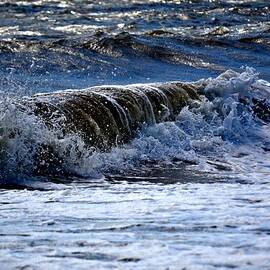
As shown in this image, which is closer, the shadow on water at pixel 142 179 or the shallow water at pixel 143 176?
the shallow water at pixel 143 176

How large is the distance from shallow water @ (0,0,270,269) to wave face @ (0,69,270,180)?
0.07 ft

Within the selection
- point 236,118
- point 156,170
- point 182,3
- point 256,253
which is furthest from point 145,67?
point 182,3

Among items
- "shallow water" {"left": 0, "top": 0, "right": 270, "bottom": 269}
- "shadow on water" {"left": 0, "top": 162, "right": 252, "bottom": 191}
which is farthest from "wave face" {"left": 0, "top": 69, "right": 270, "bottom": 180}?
"shadow on water" {"left": 0, "top": 162, "right": 252, "bottom": 191}

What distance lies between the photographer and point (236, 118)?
10.1 m

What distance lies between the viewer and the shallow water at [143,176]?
367 cm

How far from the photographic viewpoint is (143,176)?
6.96 meters

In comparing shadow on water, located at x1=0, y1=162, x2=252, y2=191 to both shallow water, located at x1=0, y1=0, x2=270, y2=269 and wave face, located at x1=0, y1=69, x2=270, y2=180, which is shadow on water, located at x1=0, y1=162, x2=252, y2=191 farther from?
wave face, located at x1=0, y1=69, x2=270, y2=180

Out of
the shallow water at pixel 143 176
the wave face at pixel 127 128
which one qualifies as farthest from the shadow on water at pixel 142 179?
the wave face at pixel 127 128

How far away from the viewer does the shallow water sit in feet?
12.0

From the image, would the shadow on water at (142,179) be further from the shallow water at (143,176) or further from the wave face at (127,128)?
the wave face at (127,128)

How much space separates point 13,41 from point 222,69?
558 cm

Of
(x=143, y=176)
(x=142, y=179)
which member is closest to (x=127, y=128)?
(x=143, y=176)

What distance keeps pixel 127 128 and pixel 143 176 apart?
1.82m

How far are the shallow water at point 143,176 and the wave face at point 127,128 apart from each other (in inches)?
0.9
